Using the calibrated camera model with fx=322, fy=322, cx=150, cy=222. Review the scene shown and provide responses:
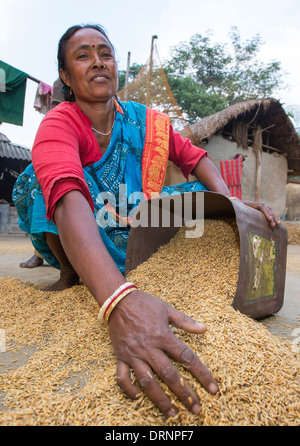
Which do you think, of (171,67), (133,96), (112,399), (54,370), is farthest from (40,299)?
(171,67)

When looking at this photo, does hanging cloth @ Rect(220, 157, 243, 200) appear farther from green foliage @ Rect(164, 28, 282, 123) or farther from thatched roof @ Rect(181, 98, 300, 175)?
green foliage @ Rect(164, 28, 282, 123)

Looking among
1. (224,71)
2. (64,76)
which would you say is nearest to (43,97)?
(64,76)

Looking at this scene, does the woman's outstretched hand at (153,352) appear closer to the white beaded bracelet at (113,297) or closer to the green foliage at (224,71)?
the white beaded bracelet at (113,297)

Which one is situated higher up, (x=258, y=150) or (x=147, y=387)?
(x=258, y=150)

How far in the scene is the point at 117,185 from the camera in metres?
2.11

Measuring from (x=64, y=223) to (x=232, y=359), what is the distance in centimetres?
75

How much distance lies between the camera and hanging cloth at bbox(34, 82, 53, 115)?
568cm

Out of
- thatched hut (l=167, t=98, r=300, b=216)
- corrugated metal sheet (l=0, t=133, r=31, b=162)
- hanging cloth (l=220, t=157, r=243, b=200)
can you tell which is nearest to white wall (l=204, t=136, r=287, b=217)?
thatched hut (l=167, t=98, r=300, b=216)

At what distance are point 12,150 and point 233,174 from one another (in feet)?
24.9

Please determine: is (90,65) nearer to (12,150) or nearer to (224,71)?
(12,150)

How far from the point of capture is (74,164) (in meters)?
1.37

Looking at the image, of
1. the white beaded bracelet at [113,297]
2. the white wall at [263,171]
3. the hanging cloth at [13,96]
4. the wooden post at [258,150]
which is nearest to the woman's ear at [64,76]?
the white beaded bracelet at [113,297]

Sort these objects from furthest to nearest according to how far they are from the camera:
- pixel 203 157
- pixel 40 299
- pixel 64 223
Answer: pixel 203 157
pixel 40 299
pixel 64 223
